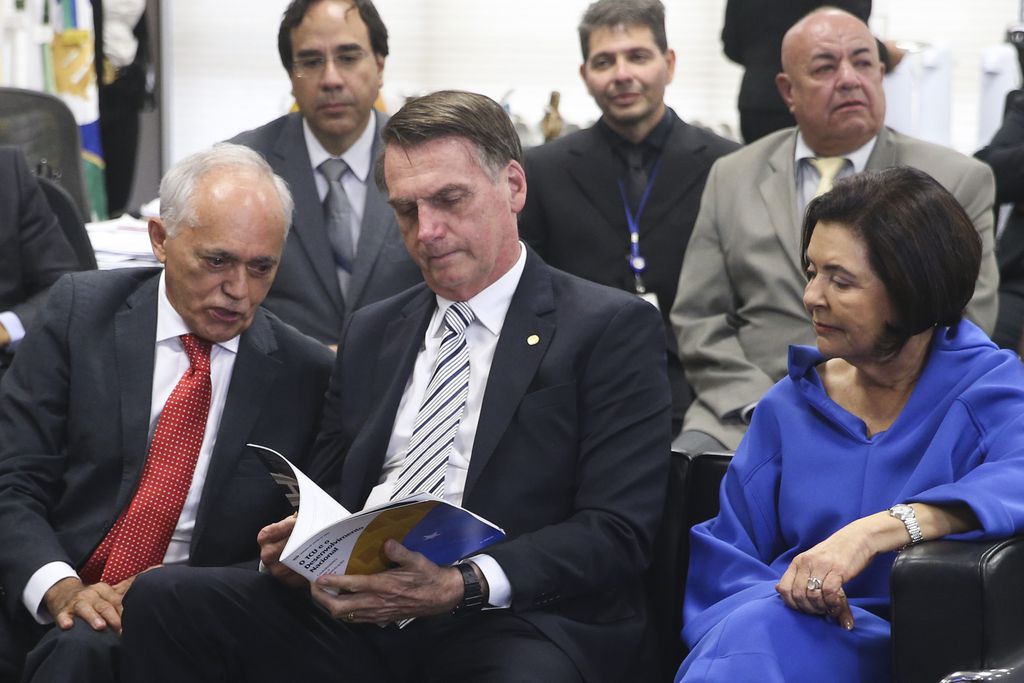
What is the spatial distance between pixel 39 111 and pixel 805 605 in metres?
2.79

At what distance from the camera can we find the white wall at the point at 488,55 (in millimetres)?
6461

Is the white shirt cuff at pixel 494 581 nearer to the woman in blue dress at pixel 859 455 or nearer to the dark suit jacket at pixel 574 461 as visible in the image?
the dark suit jacket at pixel 574 461

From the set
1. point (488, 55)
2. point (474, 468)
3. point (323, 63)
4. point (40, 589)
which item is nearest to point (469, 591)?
point (474, 468)

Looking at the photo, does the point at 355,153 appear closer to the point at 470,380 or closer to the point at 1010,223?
the point at 470,380

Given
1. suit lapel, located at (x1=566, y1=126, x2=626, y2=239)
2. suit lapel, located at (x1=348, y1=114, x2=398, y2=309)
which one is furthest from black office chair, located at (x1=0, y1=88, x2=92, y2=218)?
suit lapel, located at (x1=566, y1=126, x2=626, y2=239)

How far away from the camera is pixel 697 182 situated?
12.3 feet

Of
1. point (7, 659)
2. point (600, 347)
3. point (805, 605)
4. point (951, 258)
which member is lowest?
point (7, 659)

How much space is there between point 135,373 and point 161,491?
24 cm

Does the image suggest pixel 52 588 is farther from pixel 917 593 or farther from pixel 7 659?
pixel 917 593

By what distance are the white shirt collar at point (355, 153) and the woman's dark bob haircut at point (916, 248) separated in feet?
5.61

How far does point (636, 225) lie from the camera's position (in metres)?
3.70

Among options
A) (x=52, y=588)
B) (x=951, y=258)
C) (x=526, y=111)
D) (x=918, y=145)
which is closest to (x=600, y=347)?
(x=951, y=258)

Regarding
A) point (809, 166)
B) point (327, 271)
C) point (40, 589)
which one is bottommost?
point (40, 589)

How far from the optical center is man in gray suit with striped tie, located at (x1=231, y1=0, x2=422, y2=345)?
11.4ft
